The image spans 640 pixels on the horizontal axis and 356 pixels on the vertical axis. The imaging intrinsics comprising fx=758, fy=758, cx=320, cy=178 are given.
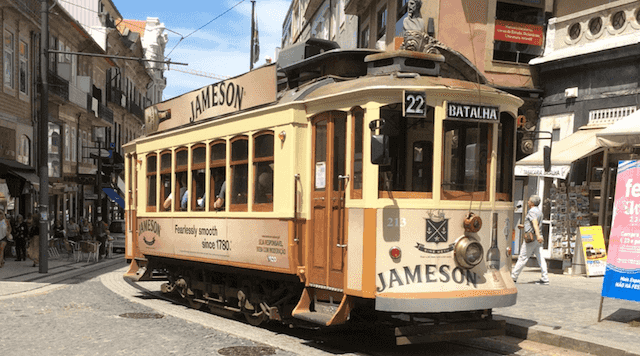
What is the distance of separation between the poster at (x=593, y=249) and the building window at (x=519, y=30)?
475cm

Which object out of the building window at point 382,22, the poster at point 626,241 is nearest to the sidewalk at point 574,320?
the poster at point 626,241

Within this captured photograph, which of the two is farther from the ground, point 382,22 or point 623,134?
point 382,22

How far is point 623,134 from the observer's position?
1009 cm

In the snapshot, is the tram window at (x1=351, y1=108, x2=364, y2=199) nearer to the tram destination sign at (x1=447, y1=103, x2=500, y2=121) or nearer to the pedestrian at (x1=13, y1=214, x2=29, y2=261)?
the tram destination sign at (x1=447, y1=103, x2=500, y2=121)

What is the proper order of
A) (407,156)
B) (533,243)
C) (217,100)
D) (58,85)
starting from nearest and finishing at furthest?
(407,156), (217,100), (533,243), (58,85)

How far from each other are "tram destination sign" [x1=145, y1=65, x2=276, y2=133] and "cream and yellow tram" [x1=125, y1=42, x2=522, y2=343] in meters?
0.04

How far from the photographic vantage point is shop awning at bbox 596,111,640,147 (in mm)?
10023

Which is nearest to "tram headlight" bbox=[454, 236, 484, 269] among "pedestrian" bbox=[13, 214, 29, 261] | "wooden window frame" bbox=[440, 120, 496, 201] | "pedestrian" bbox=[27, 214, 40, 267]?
"wooden window frame" bbox=[440, 120, 496, 201]

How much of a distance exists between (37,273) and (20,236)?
4755 millimetres

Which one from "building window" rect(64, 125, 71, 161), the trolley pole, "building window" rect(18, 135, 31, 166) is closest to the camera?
the trolley pole

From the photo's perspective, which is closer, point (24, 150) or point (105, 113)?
point (24, 150)

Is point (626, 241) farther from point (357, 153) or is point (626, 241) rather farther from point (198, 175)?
point (198, 175)

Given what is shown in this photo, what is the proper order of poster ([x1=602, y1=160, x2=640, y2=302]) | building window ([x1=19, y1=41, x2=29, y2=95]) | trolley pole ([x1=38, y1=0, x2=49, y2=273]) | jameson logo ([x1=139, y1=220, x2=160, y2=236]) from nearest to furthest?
poster ([x1=602, y1=160, x2=640, y2=302]) < jameson logo ([x1=139, y1=220, x2=160, y2=236]) < trolley pole ([x1=38, y1=0, x2=49, y2=273]) < building window ([x1=19, y1=41, x2=29, y2=95])

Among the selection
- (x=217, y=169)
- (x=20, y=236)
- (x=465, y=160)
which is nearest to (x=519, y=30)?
(x=217, y=169)
